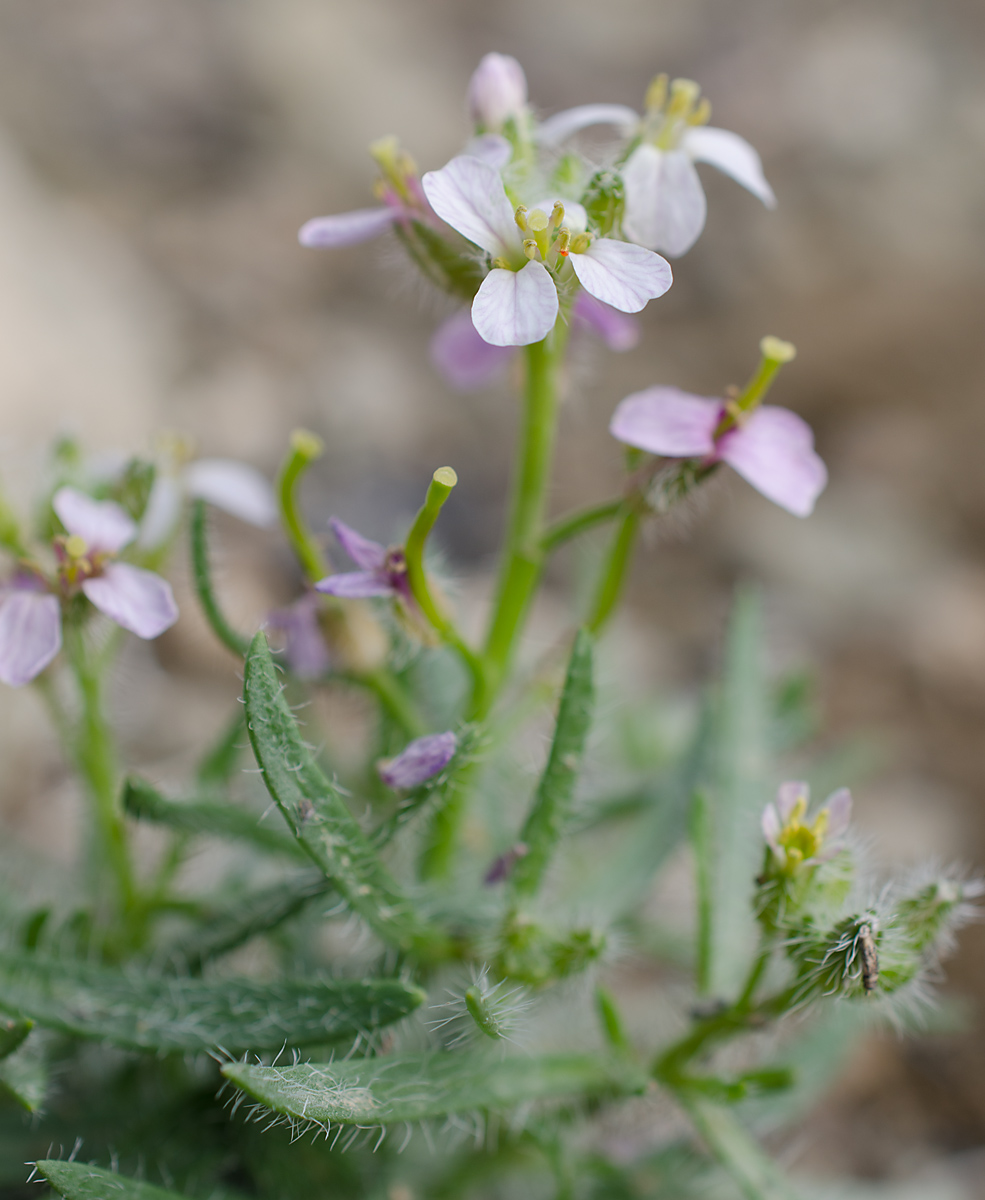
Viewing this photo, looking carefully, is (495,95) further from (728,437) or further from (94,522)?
(94,522)

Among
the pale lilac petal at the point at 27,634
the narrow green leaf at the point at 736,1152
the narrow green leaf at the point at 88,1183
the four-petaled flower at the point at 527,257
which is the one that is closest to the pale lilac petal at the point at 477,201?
the four-petaled flower at the point at 527,257

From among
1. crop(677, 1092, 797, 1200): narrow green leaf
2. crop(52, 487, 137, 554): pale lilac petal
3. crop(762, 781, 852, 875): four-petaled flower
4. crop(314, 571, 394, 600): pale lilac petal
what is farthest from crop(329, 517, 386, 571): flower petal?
crop(677, 1092, 797, 1200): narrow green leaf

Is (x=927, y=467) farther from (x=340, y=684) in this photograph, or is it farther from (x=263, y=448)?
(x=340, y=684)

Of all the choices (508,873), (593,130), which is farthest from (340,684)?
(593,130)

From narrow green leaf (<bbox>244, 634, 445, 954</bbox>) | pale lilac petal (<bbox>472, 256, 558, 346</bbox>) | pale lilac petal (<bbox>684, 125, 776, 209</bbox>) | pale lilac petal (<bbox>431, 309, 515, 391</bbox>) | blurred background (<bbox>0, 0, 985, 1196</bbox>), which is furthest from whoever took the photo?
blurred background (<bbox>0, 0, 985, 1196</bbox>)

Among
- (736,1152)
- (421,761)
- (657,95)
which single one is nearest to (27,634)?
(421,761)

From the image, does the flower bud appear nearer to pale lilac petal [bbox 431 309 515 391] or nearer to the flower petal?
pale lilac petal [bbox 431 309 515 391]
